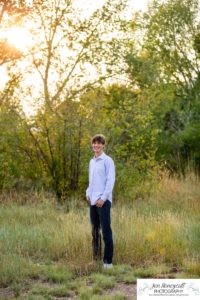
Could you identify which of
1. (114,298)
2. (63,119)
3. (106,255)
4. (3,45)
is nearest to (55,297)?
(114,298)

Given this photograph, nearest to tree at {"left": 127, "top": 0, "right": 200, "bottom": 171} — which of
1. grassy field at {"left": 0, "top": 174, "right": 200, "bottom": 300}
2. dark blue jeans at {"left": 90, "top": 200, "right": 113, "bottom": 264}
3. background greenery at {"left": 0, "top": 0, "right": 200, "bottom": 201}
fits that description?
background greenery at {"left": 0, "top": 0, "right": 200, "bottom": 201}

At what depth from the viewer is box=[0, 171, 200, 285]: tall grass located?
26.6ft

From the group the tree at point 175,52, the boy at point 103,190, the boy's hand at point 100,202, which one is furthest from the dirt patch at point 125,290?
the tree at point 175,52

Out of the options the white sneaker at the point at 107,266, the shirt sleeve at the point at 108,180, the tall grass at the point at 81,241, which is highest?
the shirt sleeve at the point at 108,180

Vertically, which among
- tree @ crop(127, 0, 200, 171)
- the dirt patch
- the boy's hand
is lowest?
the dirt patch

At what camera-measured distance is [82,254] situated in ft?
27.5

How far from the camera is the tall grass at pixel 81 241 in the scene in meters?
8.11

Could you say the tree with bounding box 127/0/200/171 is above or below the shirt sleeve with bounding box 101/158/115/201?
above

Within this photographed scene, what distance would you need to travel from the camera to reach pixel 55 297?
22.5 feet

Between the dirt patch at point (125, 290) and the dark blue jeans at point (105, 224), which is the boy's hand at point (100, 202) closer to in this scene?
the dark blue jeans at point (105, 224)

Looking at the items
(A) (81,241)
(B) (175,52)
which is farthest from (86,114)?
(B) (175,52)

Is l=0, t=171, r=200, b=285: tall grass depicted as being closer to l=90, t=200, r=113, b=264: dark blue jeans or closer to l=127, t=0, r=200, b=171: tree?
l=90, t=200, r=113, b=264: dark blue jeans

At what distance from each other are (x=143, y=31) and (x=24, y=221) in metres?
20.9

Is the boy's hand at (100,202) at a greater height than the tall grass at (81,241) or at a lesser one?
greater
